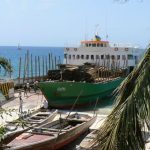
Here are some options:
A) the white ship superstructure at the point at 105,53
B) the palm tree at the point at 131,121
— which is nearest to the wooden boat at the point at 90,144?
the palm tree at the point at 131,121

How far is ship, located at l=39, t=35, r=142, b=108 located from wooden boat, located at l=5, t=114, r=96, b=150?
1.10 metres

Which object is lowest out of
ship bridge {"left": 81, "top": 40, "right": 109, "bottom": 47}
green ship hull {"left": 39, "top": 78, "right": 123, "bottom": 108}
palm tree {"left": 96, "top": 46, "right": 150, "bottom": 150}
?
green ship hull {"left": 39, "top": 78, "right": 123, "bottom": 108}

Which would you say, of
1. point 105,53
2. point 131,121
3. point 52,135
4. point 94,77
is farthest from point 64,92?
point 131,121

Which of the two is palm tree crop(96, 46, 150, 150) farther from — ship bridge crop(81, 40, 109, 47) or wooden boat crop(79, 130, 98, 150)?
ship bridge crop(81, 40, 109, 47)

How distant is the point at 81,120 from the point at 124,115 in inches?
555

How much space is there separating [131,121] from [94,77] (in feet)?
83.6

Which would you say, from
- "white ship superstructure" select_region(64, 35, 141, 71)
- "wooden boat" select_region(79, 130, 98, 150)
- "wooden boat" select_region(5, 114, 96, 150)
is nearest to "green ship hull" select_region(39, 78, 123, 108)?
"wooden boat" select_region(5, 114, 96, 150)

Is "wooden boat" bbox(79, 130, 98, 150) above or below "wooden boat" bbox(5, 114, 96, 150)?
above

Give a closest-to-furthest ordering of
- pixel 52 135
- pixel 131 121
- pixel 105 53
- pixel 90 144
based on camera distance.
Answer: pixel 131 121
pixel 90 144
pixel 52 135
pixel 105 53

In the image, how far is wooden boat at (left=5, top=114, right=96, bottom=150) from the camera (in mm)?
13609

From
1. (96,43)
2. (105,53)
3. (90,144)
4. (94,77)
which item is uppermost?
(96,43)

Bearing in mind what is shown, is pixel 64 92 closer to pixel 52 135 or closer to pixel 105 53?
pixel 52 135

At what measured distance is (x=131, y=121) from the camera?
12.5 feet

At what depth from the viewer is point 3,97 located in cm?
2595
